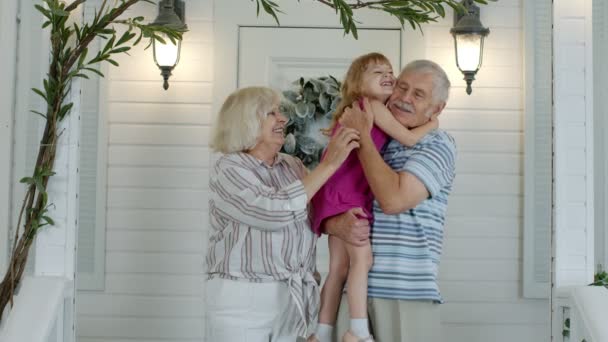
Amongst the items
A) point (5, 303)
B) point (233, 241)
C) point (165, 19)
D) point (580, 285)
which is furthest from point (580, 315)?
point (165, 19)

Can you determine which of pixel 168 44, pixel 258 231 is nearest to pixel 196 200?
pixel 168 44

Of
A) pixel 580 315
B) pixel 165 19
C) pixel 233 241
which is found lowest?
pixel 580 315

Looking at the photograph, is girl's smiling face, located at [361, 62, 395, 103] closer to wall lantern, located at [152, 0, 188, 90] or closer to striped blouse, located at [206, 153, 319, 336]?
striped blouse, located at [206, 153, 319, 336]

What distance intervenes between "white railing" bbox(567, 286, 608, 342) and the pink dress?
0.72 meters

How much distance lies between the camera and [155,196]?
5.18 m

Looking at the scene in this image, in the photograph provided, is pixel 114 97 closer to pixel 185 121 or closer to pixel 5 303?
pixel 185 121

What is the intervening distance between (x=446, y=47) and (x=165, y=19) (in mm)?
1550

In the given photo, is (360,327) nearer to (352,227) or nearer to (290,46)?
(352,227)

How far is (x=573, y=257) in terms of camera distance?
9.97 feet

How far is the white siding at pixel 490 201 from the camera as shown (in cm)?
514

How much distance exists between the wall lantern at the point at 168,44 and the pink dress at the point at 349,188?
217 centimetres

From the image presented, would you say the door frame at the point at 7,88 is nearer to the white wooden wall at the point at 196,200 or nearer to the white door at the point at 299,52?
the white wooden wall at the point at 196,200

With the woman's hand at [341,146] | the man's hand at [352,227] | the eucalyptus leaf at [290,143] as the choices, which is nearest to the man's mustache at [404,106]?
the woman's hand at [341,146]

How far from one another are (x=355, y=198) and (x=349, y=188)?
0.04 m
